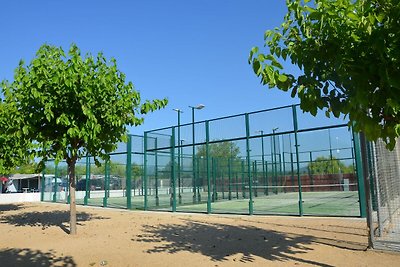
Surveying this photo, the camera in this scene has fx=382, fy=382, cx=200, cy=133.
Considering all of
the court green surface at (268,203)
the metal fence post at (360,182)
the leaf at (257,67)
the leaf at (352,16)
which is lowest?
the court green surface at (268,203)

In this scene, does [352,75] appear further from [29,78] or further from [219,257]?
[29,78]

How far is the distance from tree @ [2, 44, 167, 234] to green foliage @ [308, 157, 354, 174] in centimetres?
1199

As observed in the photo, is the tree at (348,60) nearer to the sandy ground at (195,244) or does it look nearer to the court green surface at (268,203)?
the sandy ground at (195,244)

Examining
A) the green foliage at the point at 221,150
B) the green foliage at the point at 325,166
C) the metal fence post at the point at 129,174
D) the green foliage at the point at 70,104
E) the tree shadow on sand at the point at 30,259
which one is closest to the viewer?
the tree shadow on sand at the point at 30,259

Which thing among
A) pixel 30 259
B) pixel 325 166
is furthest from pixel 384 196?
pixel 325 166

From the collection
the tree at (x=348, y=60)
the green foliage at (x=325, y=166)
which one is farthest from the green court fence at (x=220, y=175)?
the tree at (x=348, y=60)

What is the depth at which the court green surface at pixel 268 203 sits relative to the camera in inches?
543

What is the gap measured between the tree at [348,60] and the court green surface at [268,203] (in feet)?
28.3

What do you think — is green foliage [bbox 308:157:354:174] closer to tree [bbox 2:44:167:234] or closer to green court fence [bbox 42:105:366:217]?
green court fence [bbox 42:105:366:217]

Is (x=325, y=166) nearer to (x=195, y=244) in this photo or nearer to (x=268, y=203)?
(x=268, y=203)

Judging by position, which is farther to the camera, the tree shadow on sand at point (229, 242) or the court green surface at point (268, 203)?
the court green surface at point (268, 203)

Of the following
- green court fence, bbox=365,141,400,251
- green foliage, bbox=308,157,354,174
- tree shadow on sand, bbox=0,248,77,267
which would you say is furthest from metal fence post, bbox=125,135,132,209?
green court fence, bbox=365,141,400,251

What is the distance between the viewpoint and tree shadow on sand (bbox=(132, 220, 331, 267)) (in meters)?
6.91

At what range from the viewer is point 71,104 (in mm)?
9203
